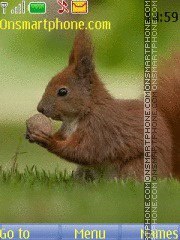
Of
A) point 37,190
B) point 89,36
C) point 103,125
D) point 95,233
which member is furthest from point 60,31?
point 95,233

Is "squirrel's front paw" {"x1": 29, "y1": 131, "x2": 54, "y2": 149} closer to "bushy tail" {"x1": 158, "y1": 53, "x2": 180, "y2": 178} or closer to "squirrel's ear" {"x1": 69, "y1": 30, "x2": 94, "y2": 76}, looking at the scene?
"squirrel's ear" {"x1": 69, "y1": 30, "x2": 94, "y2": 76}

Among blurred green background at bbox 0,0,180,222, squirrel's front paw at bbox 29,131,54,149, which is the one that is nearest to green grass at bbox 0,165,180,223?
blurred green background at bbox 0,0,180,222

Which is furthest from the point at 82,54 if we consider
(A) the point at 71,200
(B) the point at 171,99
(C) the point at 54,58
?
(A) the point at 71,200

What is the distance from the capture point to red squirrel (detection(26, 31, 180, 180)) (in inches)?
100

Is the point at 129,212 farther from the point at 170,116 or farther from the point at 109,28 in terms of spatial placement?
the point at 109,28

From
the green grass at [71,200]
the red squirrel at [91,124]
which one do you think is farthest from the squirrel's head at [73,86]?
the green grass at [71,200]

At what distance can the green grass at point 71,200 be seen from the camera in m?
2.58

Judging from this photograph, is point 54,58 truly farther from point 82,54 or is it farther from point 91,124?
point 91,124

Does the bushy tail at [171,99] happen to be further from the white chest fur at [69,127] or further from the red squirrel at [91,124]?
the white chest fur at [69,127]

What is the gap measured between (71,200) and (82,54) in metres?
0.52

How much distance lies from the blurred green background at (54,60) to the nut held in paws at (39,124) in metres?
0.02

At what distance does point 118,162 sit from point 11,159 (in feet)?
1.25

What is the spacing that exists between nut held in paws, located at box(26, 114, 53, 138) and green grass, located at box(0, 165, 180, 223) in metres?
0.15

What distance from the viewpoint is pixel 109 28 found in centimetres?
256
